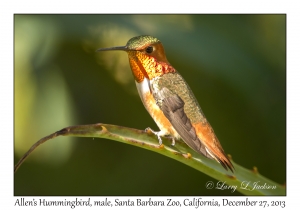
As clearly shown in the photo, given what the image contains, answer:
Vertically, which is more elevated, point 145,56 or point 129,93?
point 145,56

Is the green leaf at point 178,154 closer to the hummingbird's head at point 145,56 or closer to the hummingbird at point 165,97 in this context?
the hummingbird at point 165,97

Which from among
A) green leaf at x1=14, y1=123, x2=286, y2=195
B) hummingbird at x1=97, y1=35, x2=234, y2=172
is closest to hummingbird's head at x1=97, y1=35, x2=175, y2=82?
hummingbird at x1=97, y1=35, x2=234, y2=172

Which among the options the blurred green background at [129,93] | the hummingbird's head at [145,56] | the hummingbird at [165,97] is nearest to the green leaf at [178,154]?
the hummingbird at [165,97]

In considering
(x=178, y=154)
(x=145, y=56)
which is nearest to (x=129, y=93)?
(x=145, y=56)

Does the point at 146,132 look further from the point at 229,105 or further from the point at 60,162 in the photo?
the point at 229,105

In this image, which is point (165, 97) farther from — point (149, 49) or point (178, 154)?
point (178, 154)

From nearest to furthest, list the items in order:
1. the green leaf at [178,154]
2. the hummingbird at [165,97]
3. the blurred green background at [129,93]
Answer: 1. the green leaf at [178,154]
2. the hummingbird at [165,97]
3. the blurred green background at [129,93]
